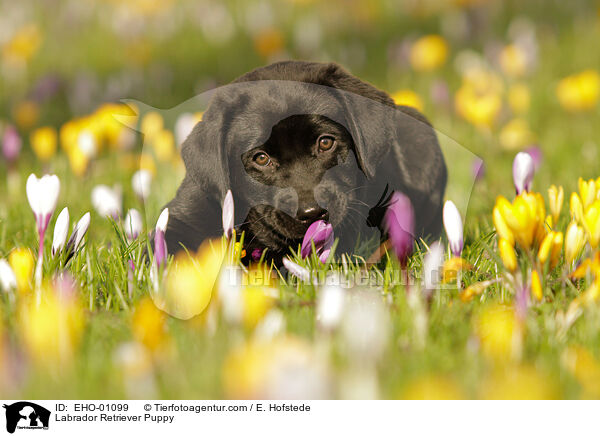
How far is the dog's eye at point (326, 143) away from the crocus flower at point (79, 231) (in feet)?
3.88

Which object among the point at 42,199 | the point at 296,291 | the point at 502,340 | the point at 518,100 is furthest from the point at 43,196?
the point at 518,100

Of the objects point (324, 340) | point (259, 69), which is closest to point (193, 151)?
point (259, 69)

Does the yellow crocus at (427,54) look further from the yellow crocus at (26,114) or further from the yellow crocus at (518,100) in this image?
the yellow crocus at (26,114)

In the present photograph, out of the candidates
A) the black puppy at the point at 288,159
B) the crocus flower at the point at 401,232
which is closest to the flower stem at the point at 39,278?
the black puppy at the point at 288,159

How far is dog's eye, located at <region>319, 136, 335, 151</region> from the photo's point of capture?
3.60m

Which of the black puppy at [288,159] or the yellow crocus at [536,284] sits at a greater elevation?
the black puppy at [288,159]

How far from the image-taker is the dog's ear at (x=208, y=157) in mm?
3504

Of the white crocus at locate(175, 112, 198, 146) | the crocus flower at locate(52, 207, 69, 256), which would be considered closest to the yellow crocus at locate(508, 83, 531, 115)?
the white crocus at locate(175, 112, 198, 146)

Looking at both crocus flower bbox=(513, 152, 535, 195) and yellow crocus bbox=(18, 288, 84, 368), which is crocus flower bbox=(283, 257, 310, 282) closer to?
yellow crocus bbox=(18, 288, 84, 368)

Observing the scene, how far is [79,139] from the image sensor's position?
432 cm

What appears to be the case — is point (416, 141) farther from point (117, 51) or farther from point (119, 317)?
point (117, 51)

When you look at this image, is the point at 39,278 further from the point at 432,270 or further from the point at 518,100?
the point at 518,100

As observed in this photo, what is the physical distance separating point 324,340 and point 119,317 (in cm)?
88

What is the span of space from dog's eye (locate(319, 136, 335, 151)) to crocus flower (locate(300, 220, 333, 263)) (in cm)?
57
